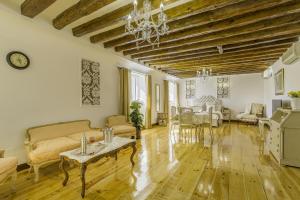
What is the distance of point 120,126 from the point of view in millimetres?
4414

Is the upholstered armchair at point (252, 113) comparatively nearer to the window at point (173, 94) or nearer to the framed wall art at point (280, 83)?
the framed wall art at point (280, 83)

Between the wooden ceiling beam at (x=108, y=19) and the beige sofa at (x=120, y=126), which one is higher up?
the wooden ceiling beam at (x=108, y=19)

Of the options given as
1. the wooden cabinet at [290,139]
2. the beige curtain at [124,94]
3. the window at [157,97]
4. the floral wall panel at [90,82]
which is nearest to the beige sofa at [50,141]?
the floral wall panel at [90,82]

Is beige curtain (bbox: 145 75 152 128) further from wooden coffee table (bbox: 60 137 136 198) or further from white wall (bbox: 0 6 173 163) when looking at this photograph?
wooden coffee table (bbox: 60 137 136 198)

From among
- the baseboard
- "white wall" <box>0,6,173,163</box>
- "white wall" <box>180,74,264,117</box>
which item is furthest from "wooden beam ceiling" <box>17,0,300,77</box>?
"white wall" <box>180,74,264,117</box>

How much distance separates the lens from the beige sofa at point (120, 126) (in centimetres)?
409

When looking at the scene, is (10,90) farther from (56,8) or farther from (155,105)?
(155,105)

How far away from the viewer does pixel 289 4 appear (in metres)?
2.47

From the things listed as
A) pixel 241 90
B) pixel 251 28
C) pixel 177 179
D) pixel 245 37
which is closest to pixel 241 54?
pixel 245 37

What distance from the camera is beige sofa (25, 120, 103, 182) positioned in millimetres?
2488

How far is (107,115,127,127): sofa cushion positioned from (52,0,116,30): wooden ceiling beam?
2.45 metres

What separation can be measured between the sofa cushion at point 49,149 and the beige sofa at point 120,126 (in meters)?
1.23

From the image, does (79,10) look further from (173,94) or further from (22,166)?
(173,94)

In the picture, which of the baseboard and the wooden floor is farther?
the baseboard
